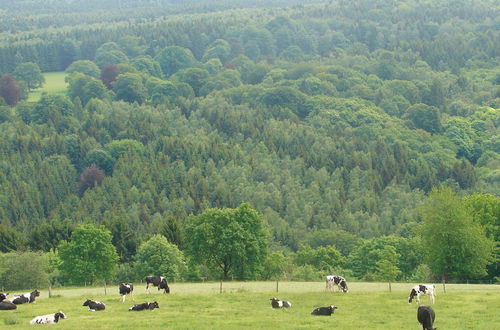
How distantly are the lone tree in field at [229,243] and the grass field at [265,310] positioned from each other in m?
21.5

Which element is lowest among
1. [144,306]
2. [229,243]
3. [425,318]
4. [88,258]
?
[425,318]

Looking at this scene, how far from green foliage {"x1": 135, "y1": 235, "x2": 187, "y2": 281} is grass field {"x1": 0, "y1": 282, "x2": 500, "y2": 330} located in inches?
1271

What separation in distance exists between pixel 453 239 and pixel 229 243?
21974mm

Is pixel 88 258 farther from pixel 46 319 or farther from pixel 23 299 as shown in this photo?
pixel 46 319

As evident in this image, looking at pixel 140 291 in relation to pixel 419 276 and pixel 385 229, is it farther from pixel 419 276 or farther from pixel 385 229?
pixel 385 229

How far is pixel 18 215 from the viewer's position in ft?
648

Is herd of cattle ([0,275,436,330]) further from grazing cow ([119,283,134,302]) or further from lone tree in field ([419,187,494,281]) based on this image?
lone tree in field ([419,187,494,281])

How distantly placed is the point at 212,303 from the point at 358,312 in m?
10.1

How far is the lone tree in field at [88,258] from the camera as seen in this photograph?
344 ft

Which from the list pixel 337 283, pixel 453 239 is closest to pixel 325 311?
pixel 337 283

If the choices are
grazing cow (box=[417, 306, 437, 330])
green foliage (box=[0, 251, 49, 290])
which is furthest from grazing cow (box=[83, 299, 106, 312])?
green foliage (box=[0, 251, 49, 290])

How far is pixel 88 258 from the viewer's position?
10575 cm

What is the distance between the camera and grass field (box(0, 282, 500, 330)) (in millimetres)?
59562

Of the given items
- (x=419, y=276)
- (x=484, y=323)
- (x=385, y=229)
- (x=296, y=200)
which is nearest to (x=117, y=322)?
(x=484, y=323)
